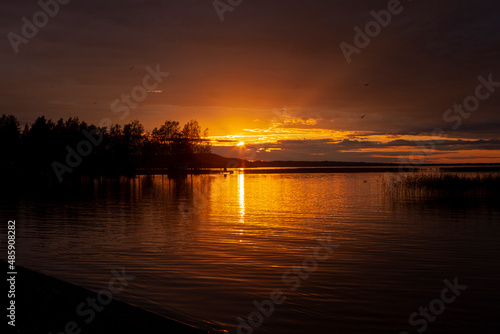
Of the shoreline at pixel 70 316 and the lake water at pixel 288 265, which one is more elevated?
the shoreline at pixel 70 316

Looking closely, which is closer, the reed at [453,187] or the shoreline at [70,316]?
the shoreline at [70,316]

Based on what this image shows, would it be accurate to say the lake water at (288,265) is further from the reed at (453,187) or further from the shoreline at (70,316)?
the reed at (453,187)

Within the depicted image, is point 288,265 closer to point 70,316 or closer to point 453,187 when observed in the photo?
point 70,316

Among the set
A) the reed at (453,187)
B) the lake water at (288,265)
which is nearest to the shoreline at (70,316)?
the lake water at (288,265)

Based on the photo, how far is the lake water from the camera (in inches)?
500

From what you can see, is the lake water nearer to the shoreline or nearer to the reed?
the shoreline

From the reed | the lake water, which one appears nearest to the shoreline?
the lake water

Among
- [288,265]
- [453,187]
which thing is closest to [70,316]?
[288,265]

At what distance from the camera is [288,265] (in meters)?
18.8

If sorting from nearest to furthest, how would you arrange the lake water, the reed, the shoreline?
the shoreline < the lake water < the reed

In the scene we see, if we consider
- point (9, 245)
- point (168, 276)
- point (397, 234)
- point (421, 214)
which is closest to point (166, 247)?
point (168, 276)

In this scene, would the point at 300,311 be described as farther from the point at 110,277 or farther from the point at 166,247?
the point at 166,247

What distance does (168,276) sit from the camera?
16766mm

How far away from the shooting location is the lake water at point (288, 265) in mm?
12711
